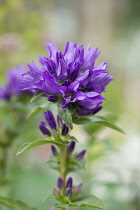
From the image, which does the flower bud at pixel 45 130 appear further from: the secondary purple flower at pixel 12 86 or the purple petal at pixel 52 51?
the secondary purple flower at pixel 12 86

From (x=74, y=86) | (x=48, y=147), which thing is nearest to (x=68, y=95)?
(x=74, y=86)

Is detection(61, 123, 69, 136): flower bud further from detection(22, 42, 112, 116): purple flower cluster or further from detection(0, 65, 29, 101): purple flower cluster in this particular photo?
detection(0, 65, 29, 101): purple flower cluster

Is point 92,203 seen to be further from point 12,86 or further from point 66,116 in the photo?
point 12,86

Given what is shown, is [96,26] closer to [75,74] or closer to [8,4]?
[8,4]

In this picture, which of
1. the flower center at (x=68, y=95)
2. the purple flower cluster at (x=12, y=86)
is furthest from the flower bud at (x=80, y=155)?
the purple flower cluster at (x=12, y=86)

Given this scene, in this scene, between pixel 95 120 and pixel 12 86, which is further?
pixel 12 86

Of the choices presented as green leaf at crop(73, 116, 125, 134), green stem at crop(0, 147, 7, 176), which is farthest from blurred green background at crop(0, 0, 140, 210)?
green leaf at crop(73, 116, 125, 134)

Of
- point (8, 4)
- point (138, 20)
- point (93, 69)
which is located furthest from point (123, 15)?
point (93, 69)

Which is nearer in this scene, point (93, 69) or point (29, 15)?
point (93, 69)
